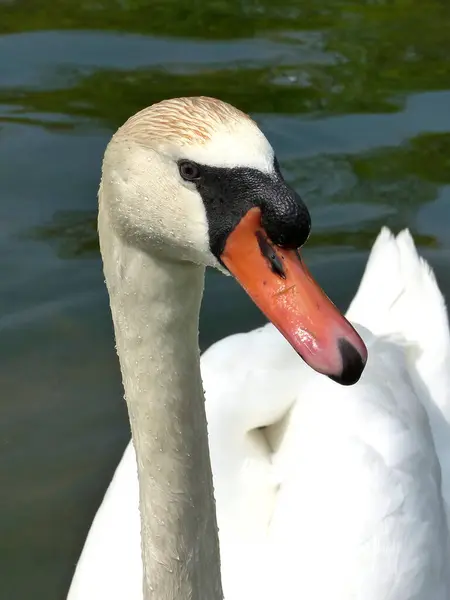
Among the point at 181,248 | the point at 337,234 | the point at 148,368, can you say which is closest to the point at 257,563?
the point at 148,368

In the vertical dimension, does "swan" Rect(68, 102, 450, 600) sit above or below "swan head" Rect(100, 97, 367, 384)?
below

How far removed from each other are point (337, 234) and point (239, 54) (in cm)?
225

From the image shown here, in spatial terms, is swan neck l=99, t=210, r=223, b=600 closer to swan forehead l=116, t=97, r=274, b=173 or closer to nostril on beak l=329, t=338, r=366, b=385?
swan forehead l=116, t=97, r=274, b=173

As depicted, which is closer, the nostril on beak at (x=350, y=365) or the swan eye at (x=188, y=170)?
the nostril on beak at (x=350, y=365)

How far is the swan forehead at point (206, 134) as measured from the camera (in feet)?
6.81

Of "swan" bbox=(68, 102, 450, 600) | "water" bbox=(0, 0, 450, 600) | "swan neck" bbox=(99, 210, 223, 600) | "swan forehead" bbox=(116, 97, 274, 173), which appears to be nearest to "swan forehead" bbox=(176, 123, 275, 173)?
"swan forehead" bbox=(116, 97, 274, 173)

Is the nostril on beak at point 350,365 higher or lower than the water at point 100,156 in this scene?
higher

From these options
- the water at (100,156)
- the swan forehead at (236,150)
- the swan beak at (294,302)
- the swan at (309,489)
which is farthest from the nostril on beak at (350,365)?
the water at (100,156)

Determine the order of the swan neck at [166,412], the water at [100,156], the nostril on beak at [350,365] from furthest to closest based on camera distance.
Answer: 1. the water at [100,156]
2. the swan neck at [166,412]
3. the nostril on beak at [350,365]

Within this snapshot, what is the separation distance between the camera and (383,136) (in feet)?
22.4

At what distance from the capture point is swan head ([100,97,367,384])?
6.78 ft

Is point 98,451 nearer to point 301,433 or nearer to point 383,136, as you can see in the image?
point 301,433

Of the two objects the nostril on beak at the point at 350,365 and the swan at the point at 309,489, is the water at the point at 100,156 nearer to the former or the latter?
the swan at the point at 309,489

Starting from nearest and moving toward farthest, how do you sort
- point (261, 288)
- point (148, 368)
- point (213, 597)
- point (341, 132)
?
point (261, 288)
point (148, 368)
point (213, 597)
point (341, 132)
